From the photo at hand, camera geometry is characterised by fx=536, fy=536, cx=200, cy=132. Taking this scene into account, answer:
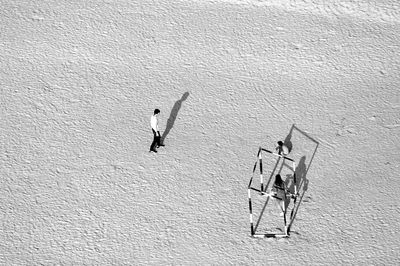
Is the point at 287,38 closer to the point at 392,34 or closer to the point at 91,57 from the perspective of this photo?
the point at 392,34

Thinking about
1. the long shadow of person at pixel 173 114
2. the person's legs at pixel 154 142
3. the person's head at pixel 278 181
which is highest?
the long shadow of person at pixel 173 114

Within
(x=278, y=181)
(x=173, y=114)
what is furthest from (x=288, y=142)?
(x=173, y=114)

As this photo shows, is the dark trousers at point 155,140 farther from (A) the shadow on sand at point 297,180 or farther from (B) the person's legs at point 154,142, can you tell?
(A) the shadow on sand at point 297,180

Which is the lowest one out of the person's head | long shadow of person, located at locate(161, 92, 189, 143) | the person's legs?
the person's legs

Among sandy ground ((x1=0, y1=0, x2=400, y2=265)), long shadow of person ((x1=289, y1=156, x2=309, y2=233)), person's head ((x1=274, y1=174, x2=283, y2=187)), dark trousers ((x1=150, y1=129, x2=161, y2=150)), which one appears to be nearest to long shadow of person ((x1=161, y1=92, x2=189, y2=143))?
sandy ground ((x1=0, y1=0, x2=400, y2=265))

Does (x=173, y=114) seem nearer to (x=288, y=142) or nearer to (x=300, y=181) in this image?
(x=288, y=142)

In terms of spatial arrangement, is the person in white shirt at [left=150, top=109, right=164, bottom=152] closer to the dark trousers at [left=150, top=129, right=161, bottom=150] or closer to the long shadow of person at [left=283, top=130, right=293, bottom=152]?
the dark trousers at [left=150, top=129, right=161, bottom=150]

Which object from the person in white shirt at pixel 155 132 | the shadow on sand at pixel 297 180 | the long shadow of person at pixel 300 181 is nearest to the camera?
the shadow on sand at pixel 297 180

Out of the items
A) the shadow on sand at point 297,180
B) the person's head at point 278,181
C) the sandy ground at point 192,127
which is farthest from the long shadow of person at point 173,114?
the person's head at point 278,181
